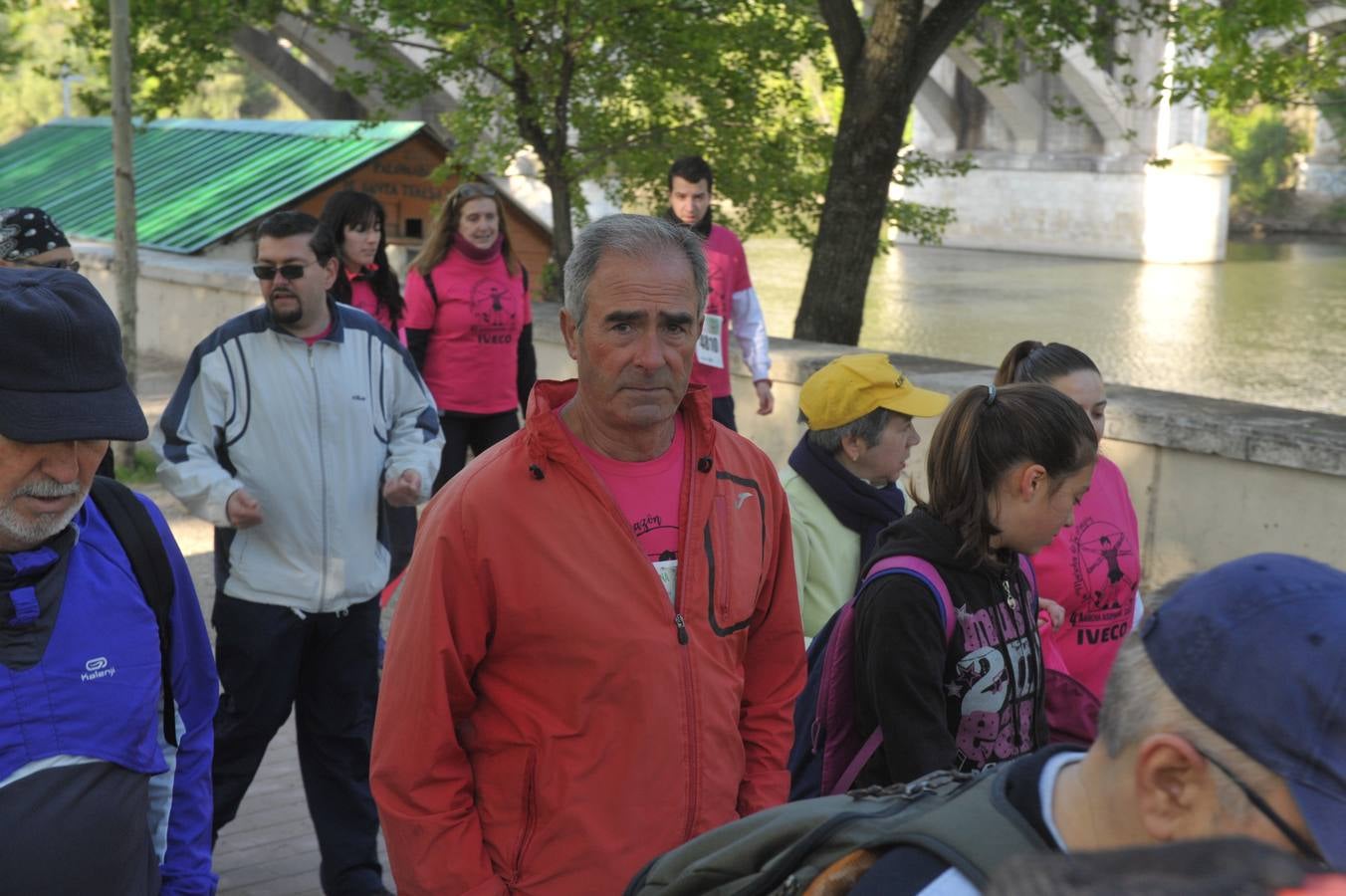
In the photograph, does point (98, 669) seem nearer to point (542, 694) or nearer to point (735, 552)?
point (542, 694)

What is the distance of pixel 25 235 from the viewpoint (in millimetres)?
4484

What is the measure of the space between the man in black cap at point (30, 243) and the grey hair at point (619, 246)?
6.98 feet


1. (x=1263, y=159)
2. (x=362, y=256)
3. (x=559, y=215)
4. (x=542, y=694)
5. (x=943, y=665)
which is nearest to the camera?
Result: (x=542, y=694)

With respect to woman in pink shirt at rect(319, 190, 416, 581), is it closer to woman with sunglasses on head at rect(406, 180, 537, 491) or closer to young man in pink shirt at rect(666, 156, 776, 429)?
woman with sunglasses on head at rect(406, 180, 537, 491)

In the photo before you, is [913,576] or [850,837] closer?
[850,837]

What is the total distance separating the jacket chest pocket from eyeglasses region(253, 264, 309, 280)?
78.1 inches

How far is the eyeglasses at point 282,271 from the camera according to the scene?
14.6 ft

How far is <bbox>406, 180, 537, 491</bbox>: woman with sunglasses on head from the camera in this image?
7.36 m

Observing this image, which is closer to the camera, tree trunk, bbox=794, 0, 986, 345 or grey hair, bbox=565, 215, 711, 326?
grey hair, bbox=565, 215, 711, 326

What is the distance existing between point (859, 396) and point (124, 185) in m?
8.28

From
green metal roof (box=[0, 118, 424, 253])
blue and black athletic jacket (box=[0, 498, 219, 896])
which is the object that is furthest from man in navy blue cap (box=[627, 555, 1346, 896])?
green metal roof (box=[0, 118, 424, 253])

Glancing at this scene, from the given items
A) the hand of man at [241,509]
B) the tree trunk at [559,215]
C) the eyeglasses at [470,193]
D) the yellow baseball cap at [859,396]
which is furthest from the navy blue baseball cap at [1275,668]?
the tree trunk at [559,215]

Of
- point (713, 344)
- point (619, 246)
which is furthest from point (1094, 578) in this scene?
point (713, 344)

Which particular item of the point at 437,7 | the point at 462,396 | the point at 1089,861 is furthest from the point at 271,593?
the point at 437,7
